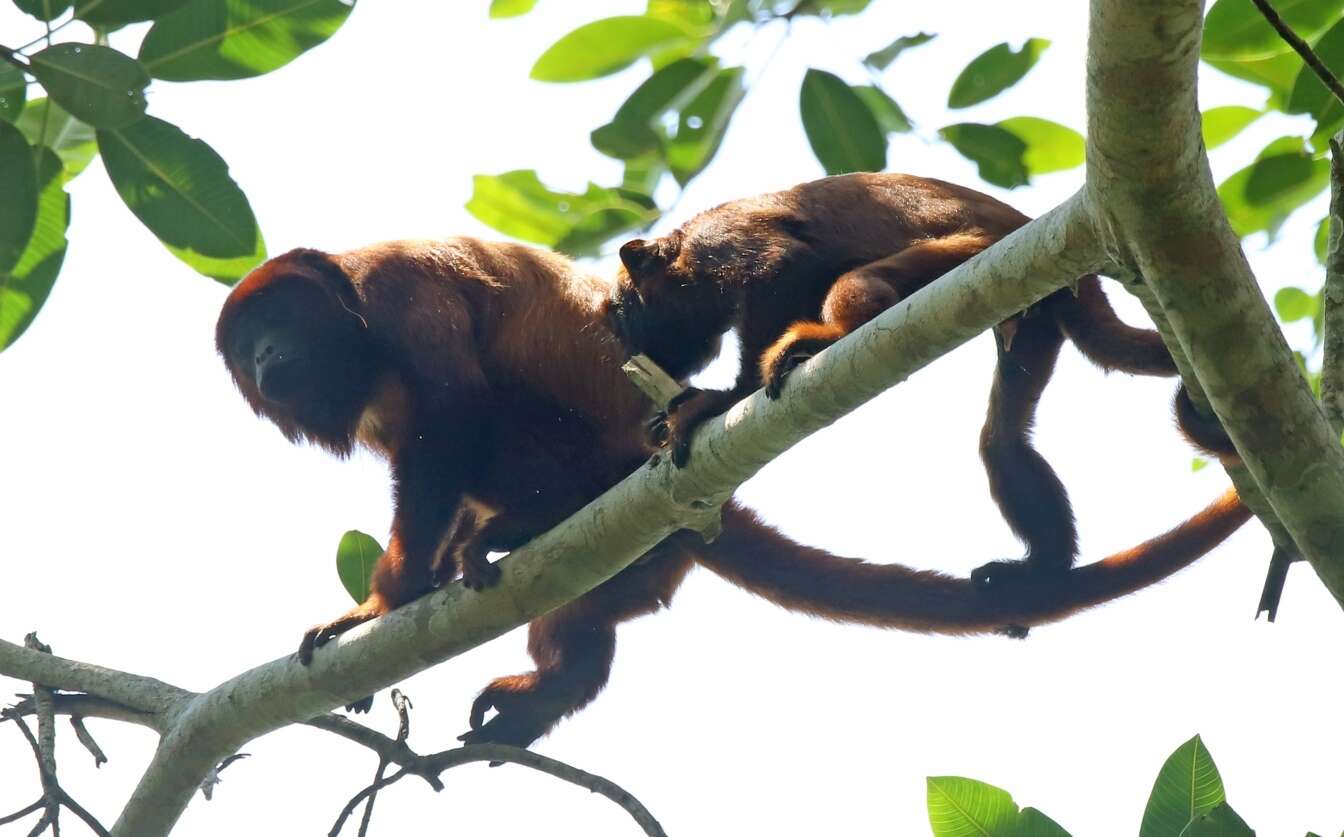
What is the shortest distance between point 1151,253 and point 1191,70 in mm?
472

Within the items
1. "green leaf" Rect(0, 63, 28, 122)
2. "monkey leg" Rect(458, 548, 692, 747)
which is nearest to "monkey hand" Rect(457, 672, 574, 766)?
"monkey leg" Rect(458, 548, 692, 747)

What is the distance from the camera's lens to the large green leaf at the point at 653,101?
4.61 metres

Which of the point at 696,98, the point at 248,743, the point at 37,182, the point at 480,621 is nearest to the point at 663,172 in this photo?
the point at 696,98

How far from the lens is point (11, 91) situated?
3549 millimetres

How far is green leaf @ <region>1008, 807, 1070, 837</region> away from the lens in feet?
12.3

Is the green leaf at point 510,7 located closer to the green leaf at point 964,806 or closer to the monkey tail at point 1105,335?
the monkey tail at point 1105,335

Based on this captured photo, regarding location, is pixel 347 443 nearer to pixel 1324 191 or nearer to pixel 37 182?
pixel 37 182

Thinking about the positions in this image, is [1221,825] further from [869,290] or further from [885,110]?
[885,110]

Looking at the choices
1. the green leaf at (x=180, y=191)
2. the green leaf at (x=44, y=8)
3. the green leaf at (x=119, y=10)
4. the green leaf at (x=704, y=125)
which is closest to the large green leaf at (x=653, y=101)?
the green leaf at (x=704, y=125)

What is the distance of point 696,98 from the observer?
4.69 m

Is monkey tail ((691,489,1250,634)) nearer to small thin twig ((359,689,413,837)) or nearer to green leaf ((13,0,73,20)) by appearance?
small thin twig ((359,689,413,837))

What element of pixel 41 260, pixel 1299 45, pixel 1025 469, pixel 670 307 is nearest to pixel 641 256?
pixel 670 307

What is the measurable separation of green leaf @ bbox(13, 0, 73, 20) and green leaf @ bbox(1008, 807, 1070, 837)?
342 centimetres

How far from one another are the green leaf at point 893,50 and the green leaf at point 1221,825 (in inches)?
108
